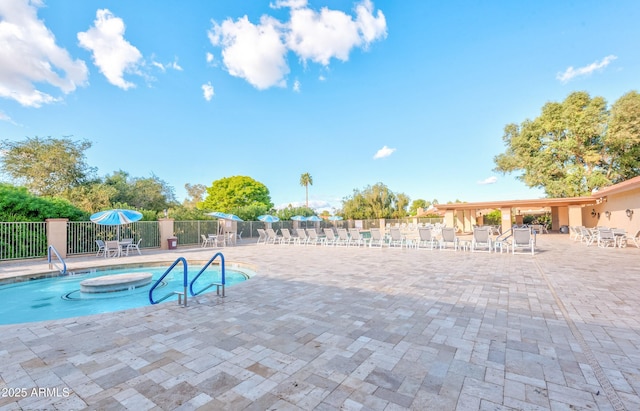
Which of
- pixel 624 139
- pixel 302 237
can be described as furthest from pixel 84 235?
pixel 624 139

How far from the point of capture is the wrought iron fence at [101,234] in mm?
11344

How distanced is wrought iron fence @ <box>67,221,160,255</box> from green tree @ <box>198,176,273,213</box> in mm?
30364

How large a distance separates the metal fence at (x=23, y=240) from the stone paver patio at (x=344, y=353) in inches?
377

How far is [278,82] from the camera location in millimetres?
18016

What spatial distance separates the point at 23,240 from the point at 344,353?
13392 mm

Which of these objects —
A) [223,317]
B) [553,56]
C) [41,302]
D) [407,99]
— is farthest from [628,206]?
[41,302]

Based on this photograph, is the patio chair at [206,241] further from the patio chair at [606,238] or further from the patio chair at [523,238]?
the patio chair at [606,238]

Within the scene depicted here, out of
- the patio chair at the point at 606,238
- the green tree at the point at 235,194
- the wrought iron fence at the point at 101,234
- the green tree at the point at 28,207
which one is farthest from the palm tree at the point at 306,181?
the patio chair at the point at 606,238

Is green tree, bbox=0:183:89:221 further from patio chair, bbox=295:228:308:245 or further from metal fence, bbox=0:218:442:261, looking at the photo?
patio chair, bbox=295:228:308:245

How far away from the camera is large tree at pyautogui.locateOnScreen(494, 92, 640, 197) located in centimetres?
1967

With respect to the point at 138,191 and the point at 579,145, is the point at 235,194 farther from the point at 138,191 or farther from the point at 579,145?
the point at 579,145

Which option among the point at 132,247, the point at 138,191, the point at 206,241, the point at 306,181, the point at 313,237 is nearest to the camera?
the point at 132,247

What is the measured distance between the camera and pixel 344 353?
2.74 m

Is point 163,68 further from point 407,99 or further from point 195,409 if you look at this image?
point 195,409
